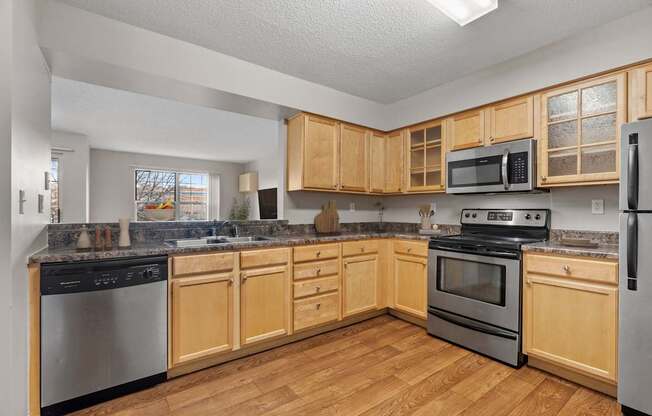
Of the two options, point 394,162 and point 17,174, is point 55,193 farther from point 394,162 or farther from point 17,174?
point 394,162

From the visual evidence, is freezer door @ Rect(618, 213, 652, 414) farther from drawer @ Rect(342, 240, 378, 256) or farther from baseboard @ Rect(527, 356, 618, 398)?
drawer @ Rect(342, 240, 378, 256)

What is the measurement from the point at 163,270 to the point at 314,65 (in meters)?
2.10

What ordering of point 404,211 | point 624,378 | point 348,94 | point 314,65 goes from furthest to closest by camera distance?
point 404,211, point 348,94, point 314,65, point 624,378

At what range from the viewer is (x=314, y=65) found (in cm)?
274

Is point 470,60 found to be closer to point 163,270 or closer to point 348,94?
point 348,94

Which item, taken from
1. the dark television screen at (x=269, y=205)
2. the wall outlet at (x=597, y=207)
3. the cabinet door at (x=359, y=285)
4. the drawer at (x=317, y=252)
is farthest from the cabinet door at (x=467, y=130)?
the dark television screen at (x=269, y=205)

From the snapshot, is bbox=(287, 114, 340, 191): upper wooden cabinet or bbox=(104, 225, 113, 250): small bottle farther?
bbox=(287, 114, 340, 191): upper wooden cabinet

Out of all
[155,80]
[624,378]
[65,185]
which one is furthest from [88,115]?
[624,378]

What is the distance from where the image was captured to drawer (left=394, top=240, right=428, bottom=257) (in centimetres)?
299

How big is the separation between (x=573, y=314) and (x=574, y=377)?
45 centimetres

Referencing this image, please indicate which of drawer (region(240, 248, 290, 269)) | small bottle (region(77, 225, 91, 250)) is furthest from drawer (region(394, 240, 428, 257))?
small bottle (region(77, 225, 91, 250))

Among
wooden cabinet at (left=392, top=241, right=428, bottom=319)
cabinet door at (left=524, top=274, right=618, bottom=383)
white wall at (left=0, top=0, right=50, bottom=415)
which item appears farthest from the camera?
wooden cabinet at (left=392, top=241, right=428, bottom=319)

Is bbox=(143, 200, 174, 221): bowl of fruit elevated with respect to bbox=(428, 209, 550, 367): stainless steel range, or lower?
elevated

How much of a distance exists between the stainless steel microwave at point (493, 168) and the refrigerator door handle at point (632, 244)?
0.81 m
